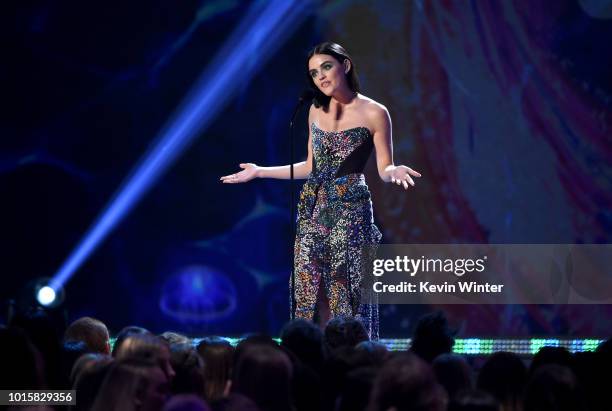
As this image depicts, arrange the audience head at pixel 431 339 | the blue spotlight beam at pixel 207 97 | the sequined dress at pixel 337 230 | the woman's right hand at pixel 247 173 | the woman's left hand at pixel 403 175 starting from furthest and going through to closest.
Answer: the blue spotlight beam at pixel 207 97 → the woman's right hand at pixel 247 173 → the sequined dress at pixel 337 230 → the woman's left hand at pixel 403 175 → the audience head at pixel 431 339

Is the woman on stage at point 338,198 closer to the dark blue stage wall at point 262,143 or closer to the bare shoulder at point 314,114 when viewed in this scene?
the bare shoulder at point 314,114

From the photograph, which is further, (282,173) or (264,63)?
(264,63)

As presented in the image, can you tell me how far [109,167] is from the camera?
7938 millimetres

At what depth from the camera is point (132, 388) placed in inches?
121

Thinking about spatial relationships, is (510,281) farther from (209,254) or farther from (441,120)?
(209,254)

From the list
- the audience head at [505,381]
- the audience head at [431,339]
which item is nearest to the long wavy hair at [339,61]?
the audience head at [431,339]

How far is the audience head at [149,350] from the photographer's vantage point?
11.3ft

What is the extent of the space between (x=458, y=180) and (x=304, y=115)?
4.24 ft

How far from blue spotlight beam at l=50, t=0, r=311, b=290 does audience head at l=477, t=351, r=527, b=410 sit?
4.73 m

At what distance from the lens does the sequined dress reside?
19.1 ft

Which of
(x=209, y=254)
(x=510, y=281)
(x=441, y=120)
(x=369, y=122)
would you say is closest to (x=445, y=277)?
(x=510, y=281)

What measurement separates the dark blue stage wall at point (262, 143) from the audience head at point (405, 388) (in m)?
5.10

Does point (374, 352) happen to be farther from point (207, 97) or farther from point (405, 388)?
point (207, 97)

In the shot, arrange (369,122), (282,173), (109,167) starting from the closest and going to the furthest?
(369,122), (282,173), (109,167)
